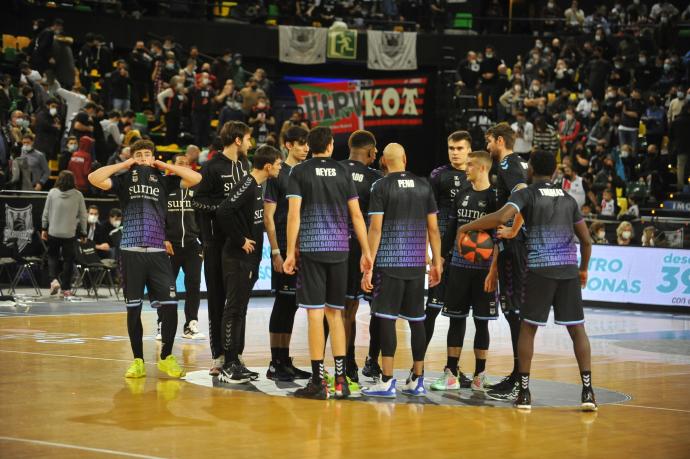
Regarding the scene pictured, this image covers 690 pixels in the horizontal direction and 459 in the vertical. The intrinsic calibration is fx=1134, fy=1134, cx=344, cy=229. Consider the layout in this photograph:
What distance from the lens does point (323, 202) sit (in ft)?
33.9

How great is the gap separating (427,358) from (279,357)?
9.28 ft

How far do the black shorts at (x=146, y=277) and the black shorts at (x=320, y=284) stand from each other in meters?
1.69

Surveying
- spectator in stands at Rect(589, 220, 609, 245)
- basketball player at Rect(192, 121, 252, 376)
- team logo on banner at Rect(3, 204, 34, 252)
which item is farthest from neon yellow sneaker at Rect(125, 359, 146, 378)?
spectator in stands at Rect(589, 220, 609, 245)

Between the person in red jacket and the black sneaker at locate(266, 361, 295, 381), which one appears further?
the person in red jacket

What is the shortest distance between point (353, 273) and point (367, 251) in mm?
1164

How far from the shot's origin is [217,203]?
455 inches

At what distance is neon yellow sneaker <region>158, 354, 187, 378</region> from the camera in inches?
446

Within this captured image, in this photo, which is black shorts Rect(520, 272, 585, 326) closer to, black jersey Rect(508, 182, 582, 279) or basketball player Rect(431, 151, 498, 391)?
black jersey Rect(508, 182, 582, 279)

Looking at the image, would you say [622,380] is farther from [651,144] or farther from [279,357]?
[651,144]

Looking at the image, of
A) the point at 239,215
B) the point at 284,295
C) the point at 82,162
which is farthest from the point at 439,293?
the point at 82,162

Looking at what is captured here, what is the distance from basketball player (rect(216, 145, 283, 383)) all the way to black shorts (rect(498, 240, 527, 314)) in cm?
239

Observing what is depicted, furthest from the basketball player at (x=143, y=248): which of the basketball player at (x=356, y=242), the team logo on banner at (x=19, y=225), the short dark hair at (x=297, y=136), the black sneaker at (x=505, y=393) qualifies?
the team logo on banner at (x=19, y=225)

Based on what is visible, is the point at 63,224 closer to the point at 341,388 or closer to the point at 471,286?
the point at 471,286

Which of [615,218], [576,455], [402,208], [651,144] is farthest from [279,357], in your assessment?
[651,144]
